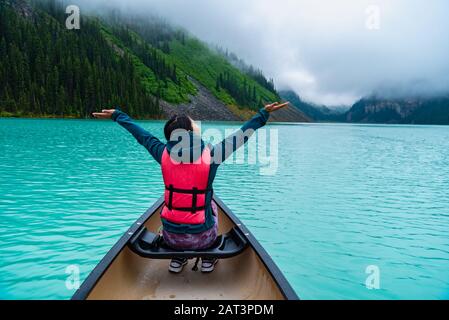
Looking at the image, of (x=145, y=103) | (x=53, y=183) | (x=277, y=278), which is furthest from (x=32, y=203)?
(x=145, y=103)

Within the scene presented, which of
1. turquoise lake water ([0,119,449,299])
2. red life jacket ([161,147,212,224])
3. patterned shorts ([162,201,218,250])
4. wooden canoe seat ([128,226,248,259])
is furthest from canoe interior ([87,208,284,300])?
turquoise lake water ([0,119,449,299])

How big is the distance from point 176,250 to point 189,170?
59.6 inches

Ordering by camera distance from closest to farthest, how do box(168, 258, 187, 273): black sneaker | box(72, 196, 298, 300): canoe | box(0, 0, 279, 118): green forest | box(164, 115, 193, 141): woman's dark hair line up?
box(164, 115, 193, 141): woman's dark hair < box(72, 196, 298, 300): canoe < box(168, 258, 187, 273): black sneaker < box(0, 0, 279, 118): green forest

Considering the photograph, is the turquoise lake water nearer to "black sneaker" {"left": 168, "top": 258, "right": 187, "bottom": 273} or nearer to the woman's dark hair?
"black sneaker" {"left": 168, "top": 258, "right": 187, "bottom": 273}

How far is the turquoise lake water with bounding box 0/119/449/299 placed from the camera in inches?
331

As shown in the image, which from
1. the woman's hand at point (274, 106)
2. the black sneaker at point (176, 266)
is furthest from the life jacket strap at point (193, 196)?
the woman's hand at point (274, 106)

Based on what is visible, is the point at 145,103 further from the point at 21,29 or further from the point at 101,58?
the point at 21,29

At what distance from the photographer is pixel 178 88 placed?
191250 millimetres

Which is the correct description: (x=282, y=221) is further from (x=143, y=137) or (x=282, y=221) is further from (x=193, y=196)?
(x=143, y=137)

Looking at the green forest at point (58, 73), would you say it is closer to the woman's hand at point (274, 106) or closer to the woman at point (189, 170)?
the woman at point (189, 170)

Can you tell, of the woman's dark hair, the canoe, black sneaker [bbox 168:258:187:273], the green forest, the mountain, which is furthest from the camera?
the mountain

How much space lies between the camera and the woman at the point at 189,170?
501cm

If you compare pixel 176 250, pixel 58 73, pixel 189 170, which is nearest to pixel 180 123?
pixel 189 170

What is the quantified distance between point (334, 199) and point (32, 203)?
1381 centimetres
